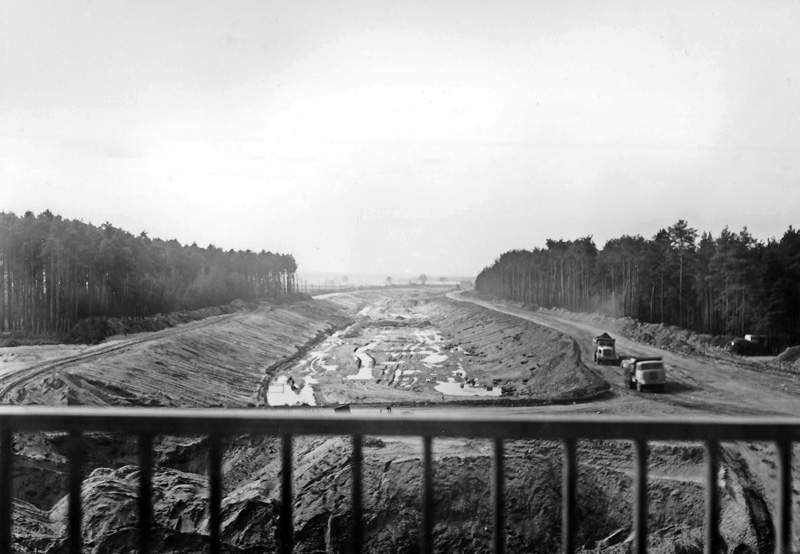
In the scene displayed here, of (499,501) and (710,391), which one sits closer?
(499,501)

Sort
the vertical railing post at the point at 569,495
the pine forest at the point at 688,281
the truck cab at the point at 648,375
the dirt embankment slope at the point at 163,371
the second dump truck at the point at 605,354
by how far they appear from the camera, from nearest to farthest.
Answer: the vertical railing post at the point at 569,495 → the dirt embankment slope at the point at 163,371 → the truck cab at the point at 648,375 → the second dump truck at the point at 605,354 → the pine forest at the point at 688,281

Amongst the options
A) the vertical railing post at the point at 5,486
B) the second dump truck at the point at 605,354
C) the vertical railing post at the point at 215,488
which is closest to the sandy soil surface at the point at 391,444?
the vertical railing post at the point at 5,486

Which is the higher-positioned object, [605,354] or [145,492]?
[145,492]

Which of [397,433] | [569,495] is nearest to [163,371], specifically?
[397,433]

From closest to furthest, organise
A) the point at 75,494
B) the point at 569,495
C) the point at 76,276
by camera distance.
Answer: the point at 569,495 → the point at 75,494 → the point at 76,276

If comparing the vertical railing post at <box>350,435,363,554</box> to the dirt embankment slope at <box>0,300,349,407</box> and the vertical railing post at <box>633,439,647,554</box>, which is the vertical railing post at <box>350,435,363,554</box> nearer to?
the vertical railing post at <box>633,439,647,554</box>

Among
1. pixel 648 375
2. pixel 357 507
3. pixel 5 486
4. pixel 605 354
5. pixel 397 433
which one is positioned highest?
pixel 397 433

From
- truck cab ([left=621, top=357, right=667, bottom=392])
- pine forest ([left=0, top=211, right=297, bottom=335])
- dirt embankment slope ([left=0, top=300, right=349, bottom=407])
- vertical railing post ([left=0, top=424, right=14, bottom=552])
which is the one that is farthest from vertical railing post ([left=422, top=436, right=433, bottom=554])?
pine forest ([left=0, top=211, right=297, bottom=335])

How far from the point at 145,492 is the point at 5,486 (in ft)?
2.29

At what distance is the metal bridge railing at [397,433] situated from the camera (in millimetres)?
2738

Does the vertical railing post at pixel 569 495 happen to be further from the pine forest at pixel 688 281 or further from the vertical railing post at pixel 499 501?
the pine forest at pixel 688 281

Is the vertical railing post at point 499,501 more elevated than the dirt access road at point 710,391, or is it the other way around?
the vertical railing post at point 499,501

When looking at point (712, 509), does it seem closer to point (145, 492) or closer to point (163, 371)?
point (145, 492)

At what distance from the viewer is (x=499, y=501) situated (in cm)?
290
